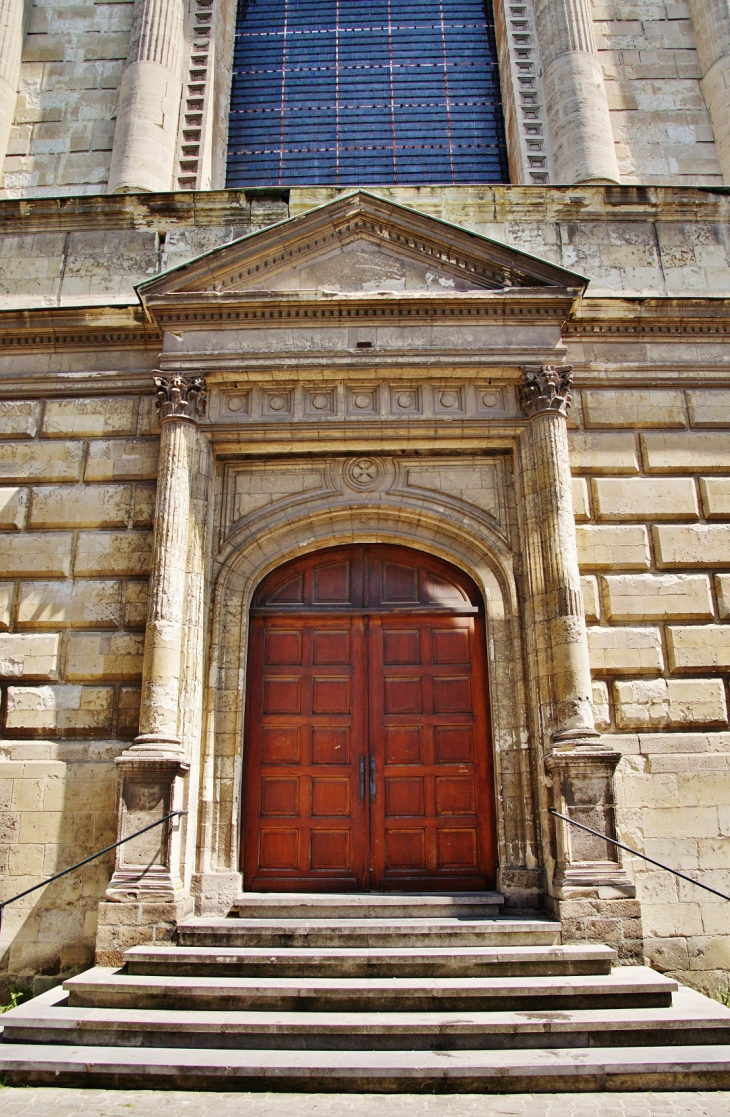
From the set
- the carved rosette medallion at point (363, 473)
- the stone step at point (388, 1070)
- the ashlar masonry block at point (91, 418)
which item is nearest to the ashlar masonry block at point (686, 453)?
the carved rosette medallion at point (363, 473)

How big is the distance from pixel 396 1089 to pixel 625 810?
378cm

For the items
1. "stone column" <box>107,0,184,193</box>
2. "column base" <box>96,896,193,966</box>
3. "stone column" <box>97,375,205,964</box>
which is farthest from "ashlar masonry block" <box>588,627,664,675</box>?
"stone column" <box>107,0,184,193</box>

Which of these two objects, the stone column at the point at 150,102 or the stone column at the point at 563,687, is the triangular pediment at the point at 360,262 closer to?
the stone column at the point at 563,687

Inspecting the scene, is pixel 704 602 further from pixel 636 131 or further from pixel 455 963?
pixel 636 131

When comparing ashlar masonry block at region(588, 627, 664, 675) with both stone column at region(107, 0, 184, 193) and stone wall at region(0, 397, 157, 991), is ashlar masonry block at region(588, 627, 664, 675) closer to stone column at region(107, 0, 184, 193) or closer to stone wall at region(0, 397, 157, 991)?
stone wall at region(0, 397, 157, 991)

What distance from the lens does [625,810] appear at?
8.04m

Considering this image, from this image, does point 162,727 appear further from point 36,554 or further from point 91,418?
point 91,418

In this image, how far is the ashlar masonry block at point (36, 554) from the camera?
897cm

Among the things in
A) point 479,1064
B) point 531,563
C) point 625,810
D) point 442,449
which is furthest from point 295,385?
point 479,1064

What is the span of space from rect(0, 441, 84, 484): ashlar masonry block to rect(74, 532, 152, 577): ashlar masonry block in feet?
2.87

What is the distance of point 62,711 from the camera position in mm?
8523

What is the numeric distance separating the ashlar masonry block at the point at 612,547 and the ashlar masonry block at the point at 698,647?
2.65 feet

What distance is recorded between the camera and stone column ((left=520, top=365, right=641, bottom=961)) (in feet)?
23.6

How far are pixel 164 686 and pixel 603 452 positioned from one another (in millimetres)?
5443
